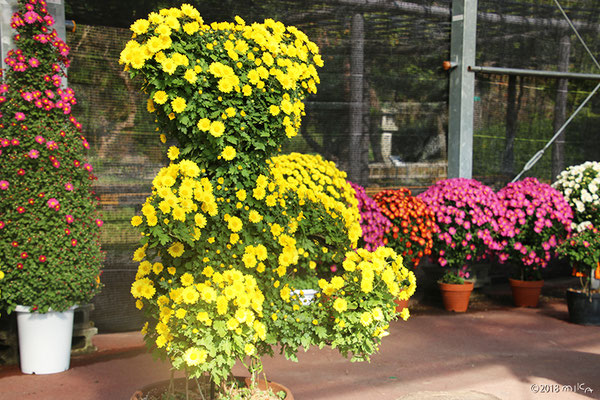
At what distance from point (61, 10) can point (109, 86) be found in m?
0.59

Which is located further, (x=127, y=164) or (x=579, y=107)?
(x=579, y=107)

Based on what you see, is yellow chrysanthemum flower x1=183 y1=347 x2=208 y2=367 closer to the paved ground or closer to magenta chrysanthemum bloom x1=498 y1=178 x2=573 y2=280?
the paved ground

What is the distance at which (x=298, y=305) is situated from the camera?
2.48 meters

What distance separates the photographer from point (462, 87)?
562 centimetres

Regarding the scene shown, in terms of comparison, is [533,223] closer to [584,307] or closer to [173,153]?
[584,307]

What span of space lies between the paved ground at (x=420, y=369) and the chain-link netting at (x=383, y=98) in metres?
0.74

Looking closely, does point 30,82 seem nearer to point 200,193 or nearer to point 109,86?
point 109,86

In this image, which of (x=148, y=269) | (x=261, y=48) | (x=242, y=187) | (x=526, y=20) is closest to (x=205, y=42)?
(x=261, y=48)

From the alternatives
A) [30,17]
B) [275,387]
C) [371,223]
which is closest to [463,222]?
[371,223]

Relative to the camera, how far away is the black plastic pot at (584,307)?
4.89m

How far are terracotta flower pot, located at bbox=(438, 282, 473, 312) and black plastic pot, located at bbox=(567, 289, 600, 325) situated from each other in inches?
32.7

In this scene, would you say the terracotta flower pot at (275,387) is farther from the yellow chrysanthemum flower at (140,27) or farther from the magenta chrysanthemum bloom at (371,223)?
the magenta chrysanthemum bloom at (371,223)

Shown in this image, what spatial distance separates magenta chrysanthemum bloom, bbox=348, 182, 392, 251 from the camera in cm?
457

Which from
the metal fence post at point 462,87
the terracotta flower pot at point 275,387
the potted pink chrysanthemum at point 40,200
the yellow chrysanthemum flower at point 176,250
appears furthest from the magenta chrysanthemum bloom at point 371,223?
the yellow chrysanthemum flower at point 176,250
